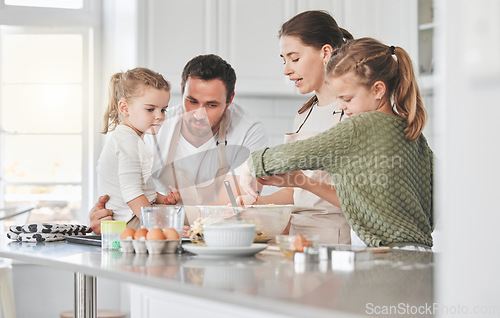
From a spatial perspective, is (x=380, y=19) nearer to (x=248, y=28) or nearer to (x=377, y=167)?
(x=248, y=28)

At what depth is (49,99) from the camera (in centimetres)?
381

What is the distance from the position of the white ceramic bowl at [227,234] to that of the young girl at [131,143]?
91cm

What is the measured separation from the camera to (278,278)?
1064 mm

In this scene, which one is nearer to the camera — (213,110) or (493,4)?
(493,4)

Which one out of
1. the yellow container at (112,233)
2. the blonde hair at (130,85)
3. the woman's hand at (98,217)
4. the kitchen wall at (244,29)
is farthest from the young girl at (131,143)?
the yellow container at (112,233)

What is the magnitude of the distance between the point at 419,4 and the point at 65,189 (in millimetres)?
2387

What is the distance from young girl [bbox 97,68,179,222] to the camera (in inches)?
91.6

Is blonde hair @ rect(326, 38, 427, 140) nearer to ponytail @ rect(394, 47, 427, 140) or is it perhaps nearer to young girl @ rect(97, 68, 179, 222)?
ponytail @ rect(394, 47, 427, 140)

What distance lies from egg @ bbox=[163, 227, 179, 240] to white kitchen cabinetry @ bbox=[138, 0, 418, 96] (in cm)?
184

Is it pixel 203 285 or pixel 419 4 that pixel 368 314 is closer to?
pixel 203 285

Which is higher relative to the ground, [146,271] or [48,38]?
[48,38]

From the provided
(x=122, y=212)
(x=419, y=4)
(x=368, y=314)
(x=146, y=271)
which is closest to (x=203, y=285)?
(x=146, y=271)

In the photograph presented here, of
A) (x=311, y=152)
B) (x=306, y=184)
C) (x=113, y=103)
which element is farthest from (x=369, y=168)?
(x=113, y=103)

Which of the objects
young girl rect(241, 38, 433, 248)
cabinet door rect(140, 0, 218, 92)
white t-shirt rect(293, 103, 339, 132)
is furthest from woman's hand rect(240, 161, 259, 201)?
cabinet door rect(140, 0, 218, 92)
